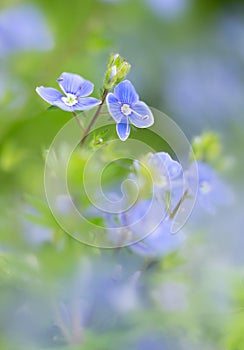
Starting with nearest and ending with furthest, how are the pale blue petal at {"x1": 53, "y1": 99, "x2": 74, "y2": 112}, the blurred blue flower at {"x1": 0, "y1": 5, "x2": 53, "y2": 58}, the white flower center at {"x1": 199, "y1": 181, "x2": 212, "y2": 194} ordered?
the pale blue petal at {"x1": 53, "y1": 99, "x2": 74, "y2": 112}
the white flower center at {"x1": 199, "y1": 181, "x2": 212, "y2": 194}
the blurred blue flower at {"x1": 0, "y1": 5, "x2": 53, "y2": 58}

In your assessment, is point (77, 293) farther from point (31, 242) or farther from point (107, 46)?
point (107, 46)

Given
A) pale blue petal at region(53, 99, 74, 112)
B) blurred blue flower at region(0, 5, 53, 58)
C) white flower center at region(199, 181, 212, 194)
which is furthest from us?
blurred blue flower at region(0, 5, 53, 58)

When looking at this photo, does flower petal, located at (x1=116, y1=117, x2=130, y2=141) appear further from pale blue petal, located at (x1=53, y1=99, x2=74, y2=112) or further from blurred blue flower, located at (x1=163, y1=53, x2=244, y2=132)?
blurred blue flower, located at (x1=163, y1=53, x2=244, y2=132)

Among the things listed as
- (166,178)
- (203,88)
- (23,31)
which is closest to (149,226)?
(166,178)

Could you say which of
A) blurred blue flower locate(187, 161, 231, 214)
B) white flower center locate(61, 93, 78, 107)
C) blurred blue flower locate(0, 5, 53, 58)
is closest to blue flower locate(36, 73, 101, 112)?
white flower center locate(61, 93, 78, 107)

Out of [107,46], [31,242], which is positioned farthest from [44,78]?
[31,242]

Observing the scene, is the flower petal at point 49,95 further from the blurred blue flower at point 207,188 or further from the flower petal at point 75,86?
the blurred blue flower at point 207,188

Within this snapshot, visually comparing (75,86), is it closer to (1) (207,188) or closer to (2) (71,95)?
(2) (71,95)
